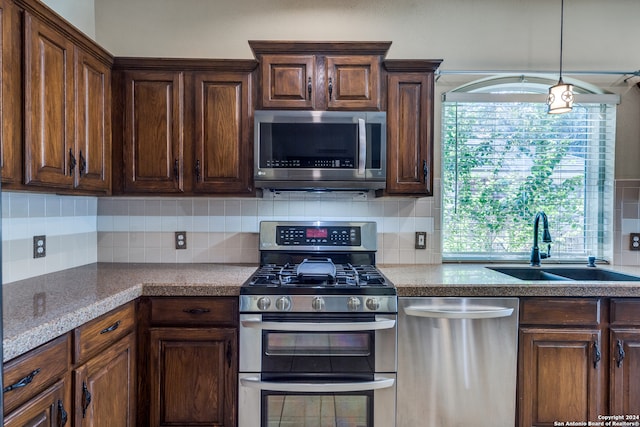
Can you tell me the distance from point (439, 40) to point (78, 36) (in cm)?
219

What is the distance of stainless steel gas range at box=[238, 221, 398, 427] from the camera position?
1.92 m

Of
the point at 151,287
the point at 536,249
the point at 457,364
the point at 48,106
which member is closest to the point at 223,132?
the point at 48,106

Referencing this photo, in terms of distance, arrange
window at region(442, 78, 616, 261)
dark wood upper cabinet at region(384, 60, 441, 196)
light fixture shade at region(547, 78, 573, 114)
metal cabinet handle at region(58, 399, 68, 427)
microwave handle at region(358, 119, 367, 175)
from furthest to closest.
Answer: window at region(442, 78, 616, 261) → dark wood upper cabinet at region(384, 60, 441, 196) → microwave handle at region(358, 119, 367, 175) → light fixture shade at region(547, 78, 573, 114) → metal cabinet handle at region(58, 399, 68, 427)

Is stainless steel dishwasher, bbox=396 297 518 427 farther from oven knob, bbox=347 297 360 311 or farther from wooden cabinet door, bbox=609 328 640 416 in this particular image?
wooden cabinet door, bbox=609 328 640 416

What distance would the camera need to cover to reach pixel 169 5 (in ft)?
8.73

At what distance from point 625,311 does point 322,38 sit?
242 centimetres

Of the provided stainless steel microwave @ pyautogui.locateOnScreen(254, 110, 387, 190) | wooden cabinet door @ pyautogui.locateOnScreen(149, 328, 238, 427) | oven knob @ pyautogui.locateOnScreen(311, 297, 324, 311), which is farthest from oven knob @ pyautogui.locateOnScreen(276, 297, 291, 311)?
stainless steel microwave @ pyautogui.locateOnScreen(254, 110, 387, 190)

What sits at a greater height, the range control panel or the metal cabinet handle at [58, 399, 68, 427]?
the range control panel

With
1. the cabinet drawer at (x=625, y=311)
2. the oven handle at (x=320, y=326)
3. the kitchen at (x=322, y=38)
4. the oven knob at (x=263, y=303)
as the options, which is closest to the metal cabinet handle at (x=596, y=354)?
the cabinet drawer at (x=625, y=311)

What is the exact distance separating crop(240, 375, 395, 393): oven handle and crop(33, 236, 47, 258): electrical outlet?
1275 millimetres

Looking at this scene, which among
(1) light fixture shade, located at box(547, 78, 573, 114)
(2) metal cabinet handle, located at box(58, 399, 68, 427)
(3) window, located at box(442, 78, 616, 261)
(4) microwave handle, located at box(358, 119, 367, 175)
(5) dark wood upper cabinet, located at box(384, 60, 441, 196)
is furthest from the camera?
(3) window, located at box(442, 78, 616, 261)

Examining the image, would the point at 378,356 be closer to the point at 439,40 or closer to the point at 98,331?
the point at 98,331

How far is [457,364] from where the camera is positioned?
1992 mm

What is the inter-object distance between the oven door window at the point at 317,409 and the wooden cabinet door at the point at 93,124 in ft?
4.82
